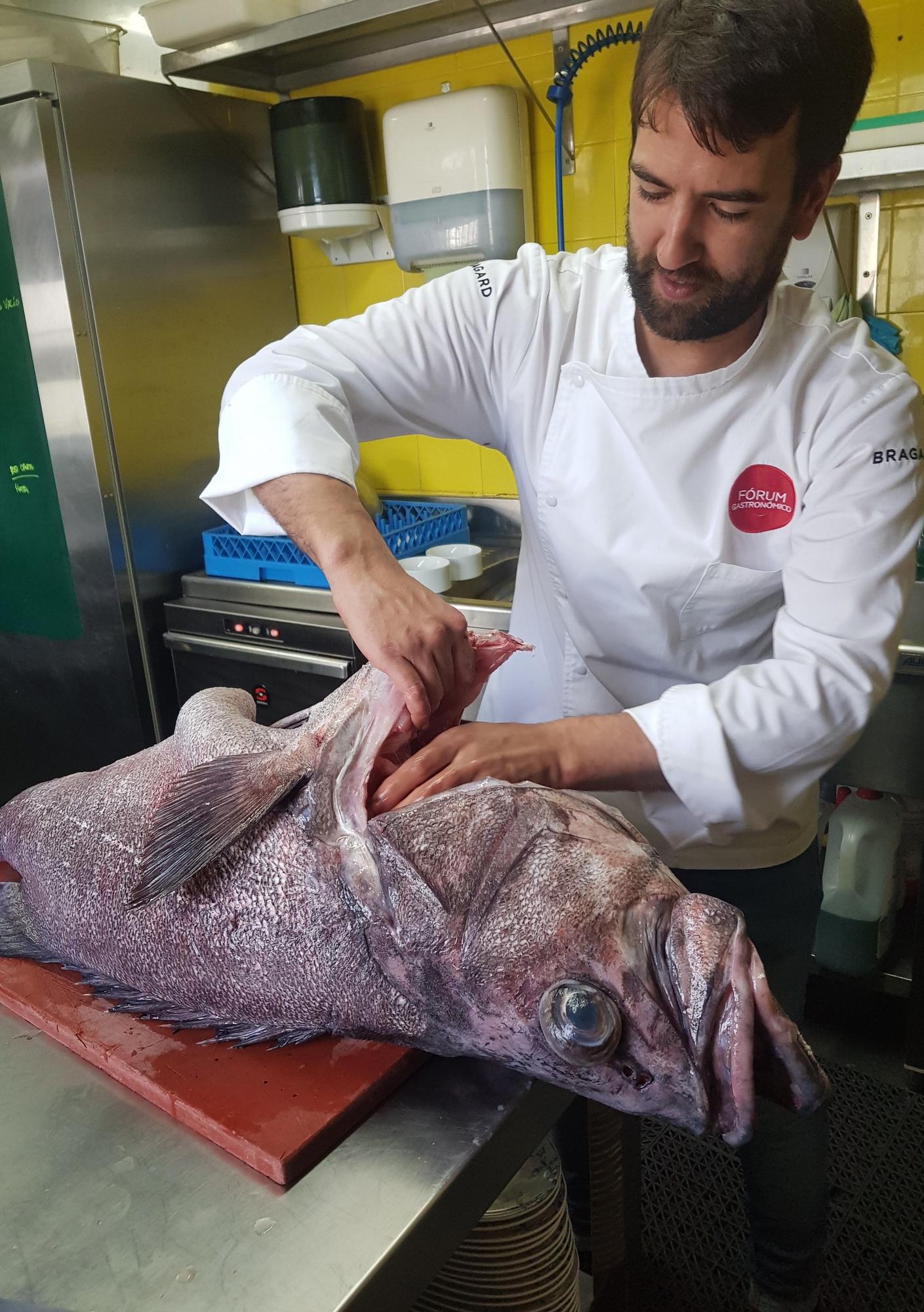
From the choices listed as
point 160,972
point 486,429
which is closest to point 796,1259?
point 160,972

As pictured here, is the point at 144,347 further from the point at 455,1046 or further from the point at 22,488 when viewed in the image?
the point at 455,1046

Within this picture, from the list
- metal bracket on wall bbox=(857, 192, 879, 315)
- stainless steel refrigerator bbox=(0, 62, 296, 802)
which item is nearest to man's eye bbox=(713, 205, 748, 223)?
metal bracket on wall bbox=(857, 192, 879, 315)

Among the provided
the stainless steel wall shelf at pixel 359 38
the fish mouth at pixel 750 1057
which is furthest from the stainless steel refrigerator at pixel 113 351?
the fish mouth at pixel 750 1057

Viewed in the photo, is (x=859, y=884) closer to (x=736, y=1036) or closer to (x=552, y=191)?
(x=736, y=1036)

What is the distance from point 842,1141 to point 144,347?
10.2ft

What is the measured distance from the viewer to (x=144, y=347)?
3.25 meters

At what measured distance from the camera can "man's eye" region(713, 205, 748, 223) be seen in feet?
4.29

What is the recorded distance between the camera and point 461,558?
2.96m

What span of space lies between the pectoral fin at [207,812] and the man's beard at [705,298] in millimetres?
855

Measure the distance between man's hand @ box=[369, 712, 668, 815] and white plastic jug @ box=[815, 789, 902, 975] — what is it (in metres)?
1.56

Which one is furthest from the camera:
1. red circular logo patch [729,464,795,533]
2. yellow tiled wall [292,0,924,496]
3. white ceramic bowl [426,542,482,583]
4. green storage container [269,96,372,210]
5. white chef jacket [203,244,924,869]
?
green storage container [269,96,372,210]

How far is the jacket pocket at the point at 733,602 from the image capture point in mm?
1556

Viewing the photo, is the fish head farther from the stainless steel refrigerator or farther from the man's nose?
the stainless steel refrigerator

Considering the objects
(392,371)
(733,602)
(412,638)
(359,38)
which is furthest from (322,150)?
(412,638)
